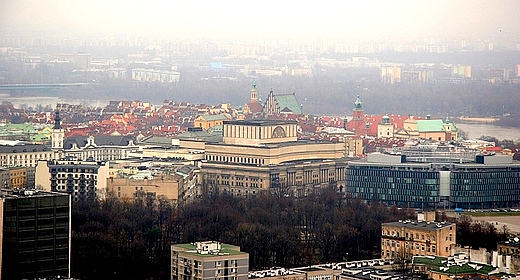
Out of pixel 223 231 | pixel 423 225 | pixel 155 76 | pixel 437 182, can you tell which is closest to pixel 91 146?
pixel 437 182

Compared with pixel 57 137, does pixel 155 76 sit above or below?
above

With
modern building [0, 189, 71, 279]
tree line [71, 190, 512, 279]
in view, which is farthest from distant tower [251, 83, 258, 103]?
modern building [0, 189, 71, 279]

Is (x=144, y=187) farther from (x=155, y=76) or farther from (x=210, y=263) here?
(x=155, y=76)

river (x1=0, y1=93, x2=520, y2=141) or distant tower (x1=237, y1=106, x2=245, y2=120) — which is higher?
distant tower (x1=237, y1=106, x2=245, y2=120)

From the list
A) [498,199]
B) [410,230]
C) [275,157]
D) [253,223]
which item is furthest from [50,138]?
[410,230]

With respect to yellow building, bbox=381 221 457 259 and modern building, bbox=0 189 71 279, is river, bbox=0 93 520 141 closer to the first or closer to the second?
yellow building, bbox=381 221 457 259

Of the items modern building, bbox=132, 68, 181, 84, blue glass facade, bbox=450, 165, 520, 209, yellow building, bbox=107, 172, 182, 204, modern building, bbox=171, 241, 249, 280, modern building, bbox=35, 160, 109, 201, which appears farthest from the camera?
modern building, bbox=132, 68, 181, 84

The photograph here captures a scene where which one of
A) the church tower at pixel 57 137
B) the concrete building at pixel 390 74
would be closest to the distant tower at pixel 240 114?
the church tower at pixel 57 137
